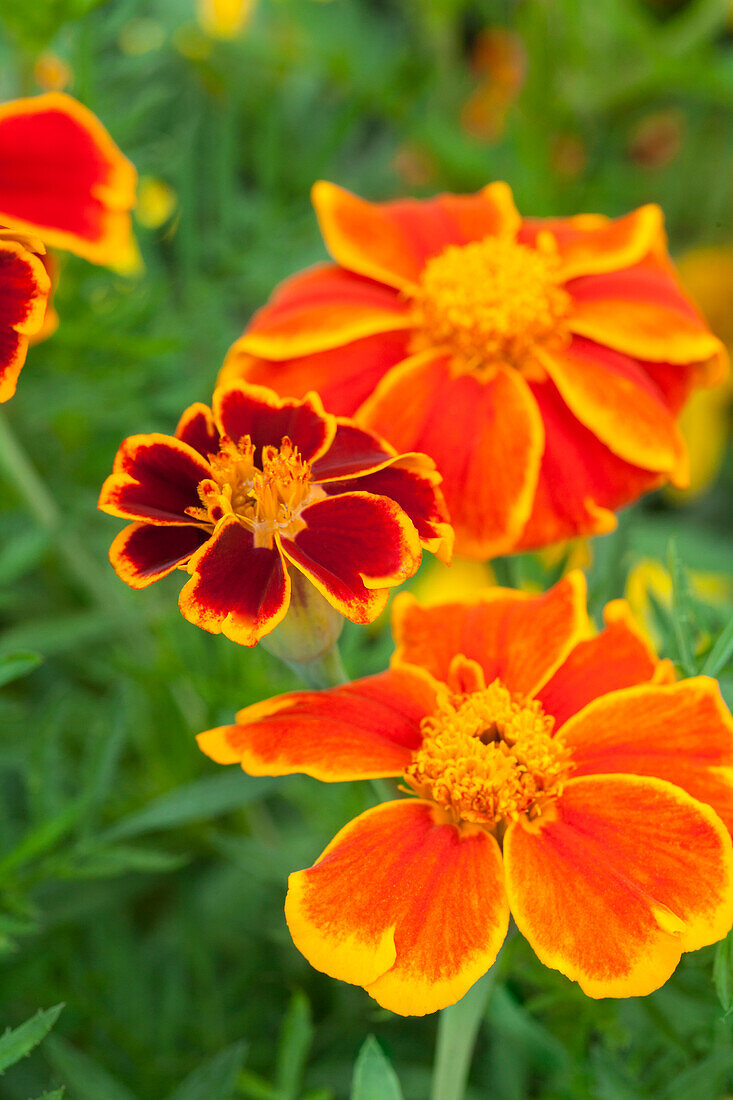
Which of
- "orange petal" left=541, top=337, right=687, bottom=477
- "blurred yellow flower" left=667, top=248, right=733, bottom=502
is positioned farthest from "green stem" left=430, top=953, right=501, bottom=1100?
"blurred yellow flower" left=667, top=248, right=733, bottom=502

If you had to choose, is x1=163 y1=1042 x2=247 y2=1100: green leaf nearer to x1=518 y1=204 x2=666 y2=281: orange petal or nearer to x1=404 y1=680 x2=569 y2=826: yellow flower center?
x1=404 y1=680 x2=569 y2=826: yellow flower center

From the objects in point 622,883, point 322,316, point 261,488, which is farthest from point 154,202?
point 622,883

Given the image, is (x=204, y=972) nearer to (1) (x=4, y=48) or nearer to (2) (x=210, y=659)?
(2) (x=210, y=659)

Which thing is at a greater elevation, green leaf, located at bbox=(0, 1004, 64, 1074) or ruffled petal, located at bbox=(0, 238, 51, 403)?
→ ruffled petal, located at bbox=(0, 238, 51, 403)

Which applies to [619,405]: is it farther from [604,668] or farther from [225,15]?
[225,15]

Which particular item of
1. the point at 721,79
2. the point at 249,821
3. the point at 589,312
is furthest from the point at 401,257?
the point at 721,79

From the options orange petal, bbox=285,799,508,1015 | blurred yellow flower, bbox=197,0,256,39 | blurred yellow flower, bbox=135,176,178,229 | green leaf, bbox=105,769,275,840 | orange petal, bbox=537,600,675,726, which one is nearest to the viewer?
orange petal, bbox=285,799,508,1015

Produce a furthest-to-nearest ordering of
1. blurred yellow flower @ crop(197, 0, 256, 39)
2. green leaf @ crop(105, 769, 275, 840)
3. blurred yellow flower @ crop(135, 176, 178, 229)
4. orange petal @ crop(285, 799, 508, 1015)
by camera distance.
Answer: blurred yellow flower @ crop(197, 0, 256, 39) → blurred yellow flower @ crop(135, 176, 178, 229) → green leaf @ crop(105, 769, 275, 840) → orange petal @ crop(285, 799, 508, 1015)

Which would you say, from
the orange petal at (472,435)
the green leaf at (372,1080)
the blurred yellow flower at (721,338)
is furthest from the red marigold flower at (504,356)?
the blurred yellow flower at (721,338)

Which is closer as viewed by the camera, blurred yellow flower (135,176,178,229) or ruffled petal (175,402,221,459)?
ruffled petal (175,402,221,459)
